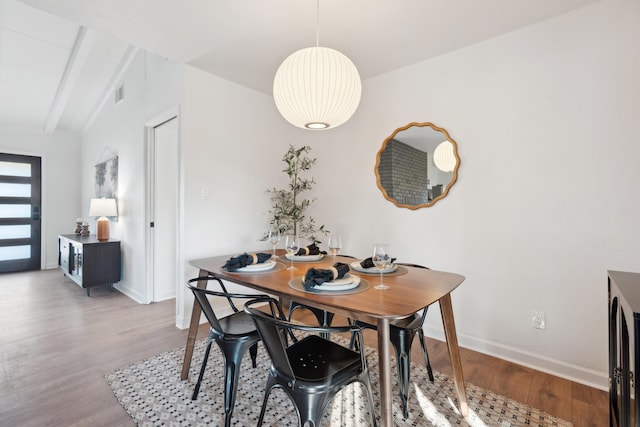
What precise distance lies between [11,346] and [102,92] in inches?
145

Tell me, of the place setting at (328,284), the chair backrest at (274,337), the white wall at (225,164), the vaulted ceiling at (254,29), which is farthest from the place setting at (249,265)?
the vaulted ceiling at (254,29)

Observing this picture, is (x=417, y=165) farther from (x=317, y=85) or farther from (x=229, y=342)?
(x=229, y=342)

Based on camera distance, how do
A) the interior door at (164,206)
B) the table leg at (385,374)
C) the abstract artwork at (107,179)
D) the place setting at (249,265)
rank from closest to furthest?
1. the table leg at (385,374)
2. the place setting at (249,265)
3. the interior door at (164,206)
4. the abstract artwork at (107,179)

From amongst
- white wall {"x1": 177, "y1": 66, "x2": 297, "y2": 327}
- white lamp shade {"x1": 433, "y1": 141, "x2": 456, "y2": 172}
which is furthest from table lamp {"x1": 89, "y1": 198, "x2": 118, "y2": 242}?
white lamp shade {"x1": 433, "y1": 141, "x2": 456, "y2": 172}

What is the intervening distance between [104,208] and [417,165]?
3950 mm

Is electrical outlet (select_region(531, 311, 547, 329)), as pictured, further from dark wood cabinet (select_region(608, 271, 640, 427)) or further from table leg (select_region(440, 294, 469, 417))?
dark wood cabinet (select_region(608, 271, 640, 427))

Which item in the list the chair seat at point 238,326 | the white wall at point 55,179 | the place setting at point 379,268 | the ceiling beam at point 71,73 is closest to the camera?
the place setting at point 379,268

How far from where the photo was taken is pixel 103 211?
401 cm

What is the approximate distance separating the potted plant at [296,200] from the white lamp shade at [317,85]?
5.80 ft

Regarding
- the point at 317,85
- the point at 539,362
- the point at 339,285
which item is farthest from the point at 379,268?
the point at 539,362

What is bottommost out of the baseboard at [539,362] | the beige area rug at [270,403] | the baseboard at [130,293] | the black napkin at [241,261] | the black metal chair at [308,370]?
the beige area rug at [270,403]

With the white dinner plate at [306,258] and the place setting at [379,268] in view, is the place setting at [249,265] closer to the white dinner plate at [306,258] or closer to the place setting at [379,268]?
the white dinner plate at [306,258]

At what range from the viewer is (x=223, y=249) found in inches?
124

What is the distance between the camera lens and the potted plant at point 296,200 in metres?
3.55
